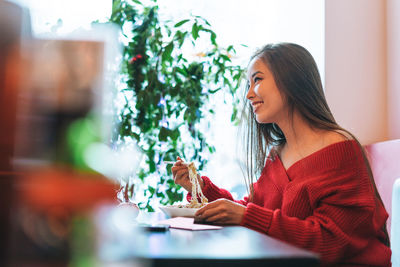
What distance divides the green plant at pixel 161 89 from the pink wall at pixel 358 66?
21.2 inches

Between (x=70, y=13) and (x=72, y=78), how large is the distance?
8 cm

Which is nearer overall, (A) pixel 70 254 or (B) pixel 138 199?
(A) pixel 70 254

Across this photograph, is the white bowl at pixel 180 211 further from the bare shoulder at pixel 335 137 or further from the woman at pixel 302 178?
the bare shoulder at pixel 335 137

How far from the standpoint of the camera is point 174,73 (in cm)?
220

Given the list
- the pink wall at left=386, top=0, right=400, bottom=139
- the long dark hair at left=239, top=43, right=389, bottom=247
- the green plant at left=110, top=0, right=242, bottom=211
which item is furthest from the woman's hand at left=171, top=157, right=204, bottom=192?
the pink wall at left=386, top=0, right=400, bottom=139

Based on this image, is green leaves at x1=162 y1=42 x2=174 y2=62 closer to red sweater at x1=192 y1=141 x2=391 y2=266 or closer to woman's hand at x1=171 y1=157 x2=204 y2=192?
woman's hand at x1=171 y1=157 x2=204 y2=192

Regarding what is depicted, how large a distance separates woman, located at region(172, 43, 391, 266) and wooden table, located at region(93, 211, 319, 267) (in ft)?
1.07

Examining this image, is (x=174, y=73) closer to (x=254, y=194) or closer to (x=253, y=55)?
(x=253, y=55)

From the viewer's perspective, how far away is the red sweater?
1.05 metres

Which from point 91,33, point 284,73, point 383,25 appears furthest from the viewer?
point 383,25

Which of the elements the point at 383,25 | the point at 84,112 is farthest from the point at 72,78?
the point at 383,25

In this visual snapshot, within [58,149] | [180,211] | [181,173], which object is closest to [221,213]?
[180,211]

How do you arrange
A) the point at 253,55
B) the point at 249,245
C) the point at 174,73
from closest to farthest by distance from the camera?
1. the point at 249,245
2. the point at 253,55
3. the point at 174,73

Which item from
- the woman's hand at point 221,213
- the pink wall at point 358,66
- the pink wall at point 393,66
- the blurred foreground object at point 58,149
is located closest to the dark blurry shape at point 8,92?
the blurred foreground object at point 58,149
